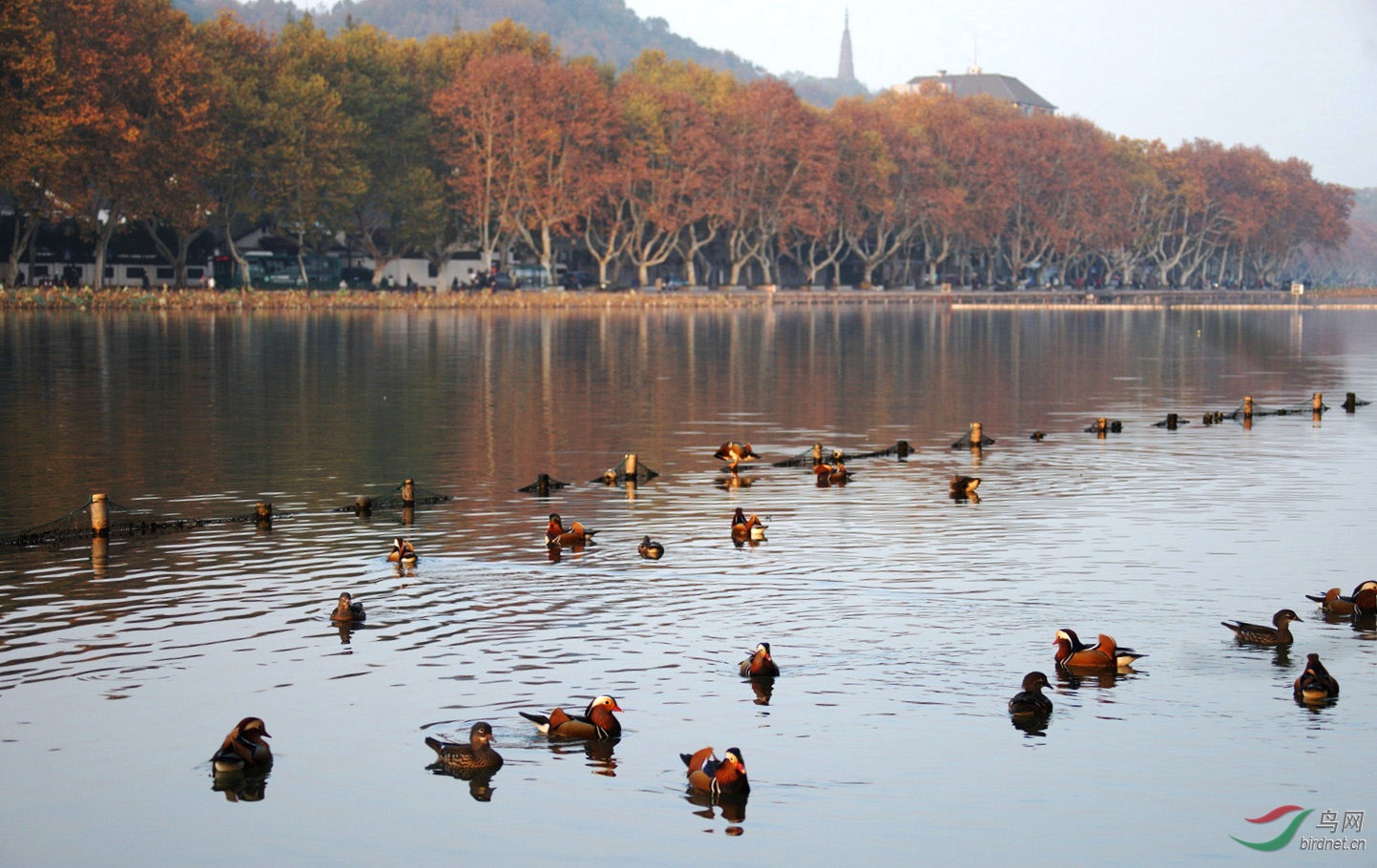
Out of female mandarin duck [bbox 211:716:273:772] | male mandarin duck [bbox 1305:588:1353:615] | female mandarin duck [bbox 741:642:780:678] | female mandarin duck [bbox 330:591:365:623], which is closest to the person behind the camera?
female mandarin duck [bbox 211:716:273:772]

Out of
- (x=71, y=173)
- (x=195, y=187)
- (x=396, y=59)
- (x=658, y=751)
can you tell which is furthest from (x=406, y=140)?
(x=658, y=751)

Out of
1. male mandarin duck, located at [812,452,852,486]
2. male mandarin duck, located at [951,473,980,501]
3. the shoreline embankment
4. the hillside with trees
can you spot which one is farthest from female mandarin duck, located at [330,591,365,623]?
the shoreline embankment

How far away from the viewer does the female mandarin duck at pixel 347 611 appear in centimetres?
2114

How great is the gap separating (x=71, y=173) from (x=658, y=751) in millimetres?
97755

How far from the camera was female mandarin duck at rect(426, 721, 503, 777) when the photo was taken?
15547mm

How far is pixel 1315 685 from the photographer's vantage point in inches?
692

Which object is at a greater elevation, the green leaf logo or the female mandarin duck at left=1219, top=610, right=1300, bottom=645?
the female mandarin duck at left=1219, top=610, right=1300, bottom=645

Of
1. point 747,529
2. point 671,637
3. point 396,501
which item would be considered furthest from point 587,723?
point 396,501

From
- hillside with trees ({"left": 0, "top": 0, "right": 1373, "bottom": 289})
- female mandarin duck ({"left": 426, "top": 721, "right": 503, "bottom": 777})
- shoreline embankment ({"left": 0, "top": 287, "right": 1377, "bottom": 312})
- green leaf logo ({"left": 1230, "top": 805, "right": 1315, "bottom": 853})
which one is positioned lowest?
green leaf logo ({"left": 1230, "top": 805, "right": 1315, "bottom": 853})

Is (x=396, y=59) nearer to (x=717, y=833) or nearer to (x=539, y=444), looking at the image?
(x=539, y=444)

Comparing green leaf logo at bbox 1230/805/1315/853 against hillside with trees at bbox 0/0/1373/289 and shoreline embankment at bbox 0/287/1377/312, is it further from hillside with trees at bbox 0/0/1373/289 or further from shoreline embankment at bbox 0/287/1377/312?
shoreline embankment at bbox 0/287/1377/312

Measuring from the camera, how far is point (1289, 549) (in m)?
27.3

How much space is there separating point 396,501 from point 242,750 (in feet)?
51.2

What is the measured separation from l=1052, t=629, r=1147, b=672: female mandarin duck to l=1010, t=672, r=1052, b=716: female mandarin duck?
4.90 ft
